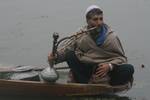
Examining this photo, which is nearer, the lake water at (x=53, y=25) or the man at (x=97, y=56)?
the man at (x=97, y=56)

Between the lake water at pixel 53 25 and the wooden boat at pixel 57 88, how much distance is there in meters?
1.57

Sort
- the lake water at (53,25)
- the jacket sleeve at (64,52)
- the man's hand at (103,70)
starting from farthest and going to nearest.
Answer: the lake water at (53,25)
the jacket sleeve at (64,52)
the man's hand at (103,70)

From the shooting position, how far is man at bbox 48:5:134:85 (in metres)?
3.71

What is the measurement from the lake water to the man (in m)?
1.49

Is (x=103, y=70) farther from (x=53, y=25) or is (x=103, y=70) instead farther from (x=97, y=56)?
(x=53, y=25)

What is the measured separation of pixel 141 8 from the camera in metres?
5.89

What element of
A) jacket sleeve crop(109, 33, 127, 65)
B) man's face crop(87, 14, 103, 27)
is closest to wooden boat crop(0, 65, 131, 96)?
jacket sleeve crop(109, 33, 127, 65)

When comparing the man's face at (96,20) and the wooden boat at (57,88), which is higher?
the man's face at (96,20)

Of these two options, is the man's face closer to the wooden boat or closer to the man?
the man

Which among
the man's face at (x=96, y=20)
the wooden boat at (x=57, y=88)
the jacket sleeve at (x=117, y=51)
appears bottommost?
the wooden boat at (x=57, y=88)

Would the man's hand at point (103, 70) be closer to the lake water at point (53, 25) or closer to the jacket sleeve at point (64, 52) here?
the jacket sleeve at point (64, 52)

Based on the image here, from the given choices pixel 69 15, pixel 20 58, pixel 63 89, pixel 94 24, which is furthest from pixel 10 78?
pixel 69 15

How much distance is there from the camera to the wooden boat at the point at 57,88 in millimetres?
3715

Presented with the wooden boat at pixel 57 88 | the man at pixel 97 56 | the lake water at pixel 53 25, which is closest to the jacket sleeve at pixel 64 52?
the man at pixel 97 56
